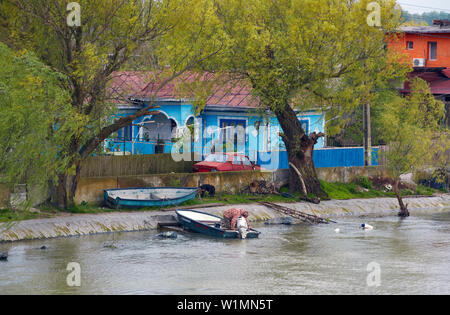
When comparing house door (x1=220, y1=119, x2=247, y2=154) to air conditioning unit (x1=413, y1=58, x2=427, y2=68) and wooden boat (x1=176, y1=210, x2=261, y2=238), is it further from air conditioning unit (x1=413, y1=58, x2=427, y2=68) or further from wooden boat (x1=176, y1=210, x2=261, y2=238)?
air conditioning unit (x1=413, y1=58, x2=427, y2=68)

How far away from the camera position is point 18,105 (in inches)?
787

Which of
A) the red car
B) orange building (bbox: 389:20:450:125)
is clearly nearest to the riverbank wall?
the red car

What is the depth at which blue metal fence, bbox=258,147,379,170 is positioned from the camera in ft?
132

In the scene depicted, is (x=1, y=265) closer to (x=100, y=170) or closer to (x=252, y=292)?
(x=252, y=292)

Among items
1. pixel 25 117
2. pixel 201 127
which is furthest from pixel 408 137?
pixel 25 117

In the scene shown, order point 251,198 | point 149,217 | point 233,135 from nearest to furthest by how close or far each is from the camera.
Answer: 1. point 149,217
2. point 251,198
3. point 233,135

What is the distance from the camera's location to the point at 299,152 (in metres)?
38.4

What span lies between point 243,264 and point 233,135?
68.0ft

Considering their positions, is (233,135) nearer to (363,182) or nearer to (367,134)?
(367,134)

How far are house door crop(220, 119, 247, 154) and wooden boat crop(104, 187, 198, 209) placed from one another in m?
9.18

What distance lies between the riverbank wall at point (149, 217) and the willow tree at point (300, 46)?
5304mm

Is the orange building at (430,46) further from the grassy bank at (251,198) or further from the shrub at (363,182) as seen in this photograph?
the shrub at (363,182)

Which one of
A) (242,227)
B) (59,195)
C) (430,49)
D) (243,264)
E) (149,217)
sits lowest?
(243,264)

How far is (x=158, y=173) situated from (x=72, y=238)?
8851mm
